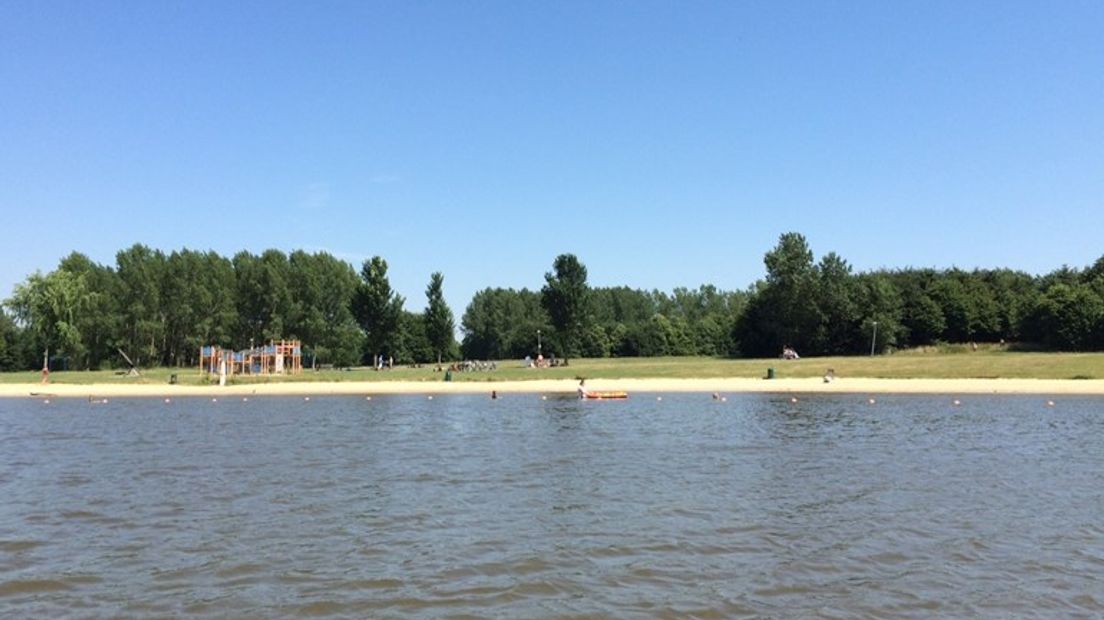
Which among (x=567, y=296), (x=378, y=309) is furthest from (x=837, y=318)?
(x=378, y=309)

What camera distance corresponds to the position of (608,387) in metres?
60.7

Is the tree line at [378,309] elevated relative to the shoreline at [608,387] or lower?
elevated

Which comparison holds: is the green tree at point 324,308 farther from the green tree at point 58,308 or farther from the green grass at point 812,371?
the green grass at point 812,371

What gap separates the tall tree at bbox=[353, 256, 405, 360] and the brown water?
64637 mm

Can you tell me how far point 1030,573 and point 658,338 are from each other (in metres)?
132

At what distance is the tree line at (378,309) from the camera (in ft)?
306

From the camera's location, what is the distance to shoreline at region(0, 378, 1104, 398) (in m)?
53.2

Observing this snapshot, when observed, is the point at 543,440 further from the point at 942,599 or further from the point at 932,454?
the point at 942,599

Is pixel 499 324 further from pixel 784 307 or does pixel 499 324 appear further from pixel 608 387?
pixel 608 387

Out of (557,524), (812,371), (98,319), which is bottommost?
(557,524)

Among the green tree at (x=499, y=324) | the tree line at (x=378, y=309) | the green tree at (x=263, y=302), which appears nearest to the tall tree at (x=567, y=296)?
the tree line at (x=378, y=309)

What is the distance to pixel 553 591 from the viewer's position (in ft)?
34.6

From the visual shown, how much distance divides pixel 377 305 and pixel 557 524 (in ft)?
274

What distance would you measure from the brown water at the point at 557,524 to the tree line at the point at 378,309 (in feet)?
216
